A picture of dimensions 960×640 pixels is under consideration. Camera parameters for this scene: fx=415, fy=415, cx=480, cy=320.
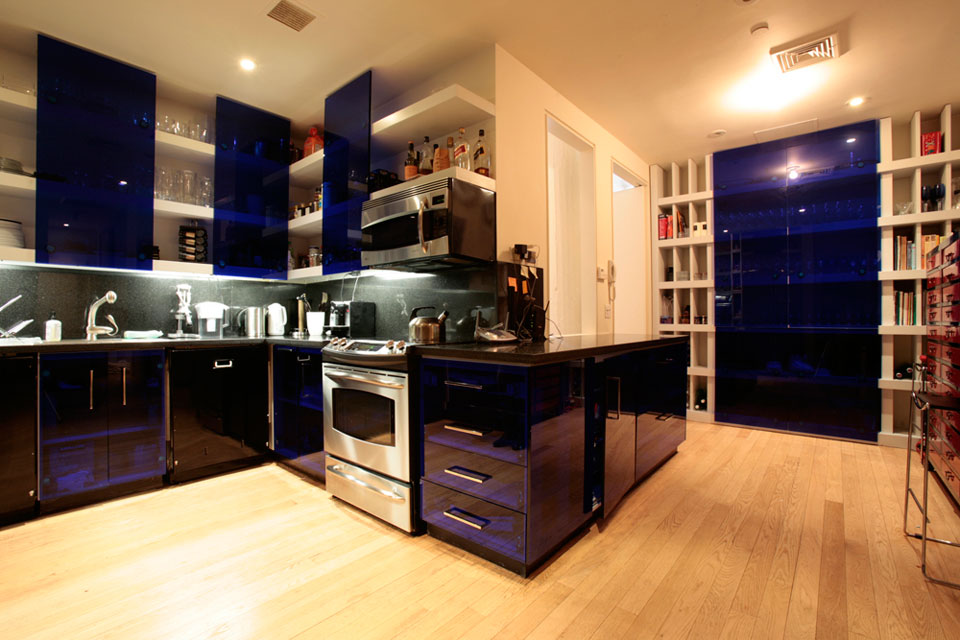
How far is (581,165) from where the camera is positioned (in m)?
3.80

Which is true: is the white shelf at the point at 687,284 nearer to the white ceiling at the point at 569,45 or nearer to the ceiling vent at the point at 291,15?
the white ceiling at the point at 569,45

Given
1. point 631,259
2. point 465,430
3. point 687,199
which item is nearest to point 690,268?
point 631,259

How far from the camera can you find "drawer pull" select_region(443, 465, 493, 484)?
1.74m

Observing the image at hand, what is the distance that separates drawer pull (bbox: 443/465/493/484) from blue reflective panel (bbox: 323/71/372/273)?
1.74 meters

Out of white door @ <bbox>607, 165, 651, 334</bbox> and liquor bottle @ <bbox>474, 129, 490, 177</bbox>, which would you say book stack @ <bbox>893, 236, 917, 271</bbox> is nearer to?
white door @ <bbox>607, 165, 651, 334</bbox>

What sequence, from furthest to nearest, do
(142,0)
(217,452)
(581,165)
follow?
(581,165), (217,452), (142,0)

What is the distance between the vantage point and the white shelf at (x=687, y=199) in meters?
4.43

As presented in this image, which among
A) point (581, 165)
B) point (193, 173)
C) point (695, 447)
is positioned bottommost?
point (695, 447)

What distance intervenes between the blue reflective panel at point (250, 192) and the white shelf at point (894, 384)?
5258 mm

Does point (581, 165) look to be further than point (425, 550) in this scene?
Yes

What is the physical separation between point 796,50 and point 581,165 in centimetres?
161

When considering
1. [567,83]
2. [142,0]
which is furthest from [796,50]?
[142,0]

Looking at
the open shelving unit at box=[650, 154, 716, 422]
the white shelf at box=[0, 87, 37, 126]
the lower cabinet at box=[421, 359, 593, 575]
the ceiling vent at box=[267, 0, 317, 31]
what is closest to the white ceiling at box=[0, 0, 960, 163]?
the ceiling vent at box=[267, 0, 317, 31]

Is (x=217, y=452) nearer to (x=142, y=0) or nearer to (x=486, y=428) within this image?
(x=486, y=428)
